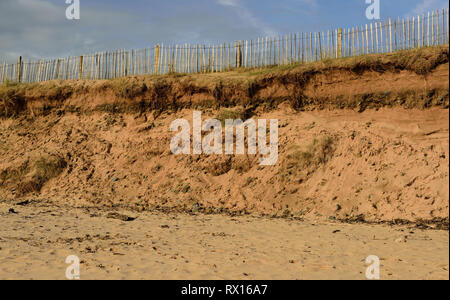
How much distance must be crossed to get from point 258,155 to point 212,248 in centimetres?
552

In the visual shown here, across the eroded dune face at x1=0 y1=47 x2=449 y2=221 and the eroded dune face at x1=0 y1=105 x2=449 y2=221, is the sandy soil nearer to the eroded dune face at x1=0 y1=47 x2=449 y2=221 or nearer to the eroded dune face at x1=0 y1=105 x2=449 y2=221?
the eroded dune face at x1=0 y1=105 x2=449 y2=221

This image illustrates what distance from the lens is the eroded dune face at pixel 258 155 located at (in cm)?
1016

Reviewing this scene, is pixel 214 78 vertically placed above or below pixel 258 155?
above

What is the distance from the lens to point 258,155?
1191 centimetres

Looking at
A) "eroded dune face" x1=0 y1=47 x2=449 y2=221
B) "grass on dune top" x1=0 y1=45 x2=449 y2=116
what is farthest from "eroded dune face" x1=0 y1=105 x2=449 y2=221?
"grass on dune top" x1=0 y1=45 x2=449 y2=116

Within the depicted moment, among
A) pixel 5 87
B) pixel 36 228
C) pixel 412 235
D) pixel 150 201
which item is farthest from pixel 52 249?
pixel 5 87

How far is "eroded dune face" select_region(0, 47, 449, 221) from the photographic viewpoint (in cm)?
1016

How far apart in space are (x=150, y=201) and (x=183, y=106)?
391 centimetres

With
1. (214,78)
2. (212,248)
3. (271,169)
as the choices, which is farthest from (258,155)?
(212,248)

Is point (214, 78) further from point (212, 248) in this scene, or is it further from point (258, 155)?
point (212, 248)

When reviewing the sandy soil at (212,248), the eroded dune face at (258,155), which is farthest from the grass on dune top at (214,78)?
the sandy soil at (212,248)

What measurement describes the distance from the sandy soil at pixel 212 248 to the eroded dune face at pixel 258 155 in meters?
1.49

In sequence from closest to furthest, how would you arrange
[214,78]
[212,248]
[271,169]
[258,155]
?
1. [212,248]
2. [271,169]
3. [258,155]
4. [214,78]
